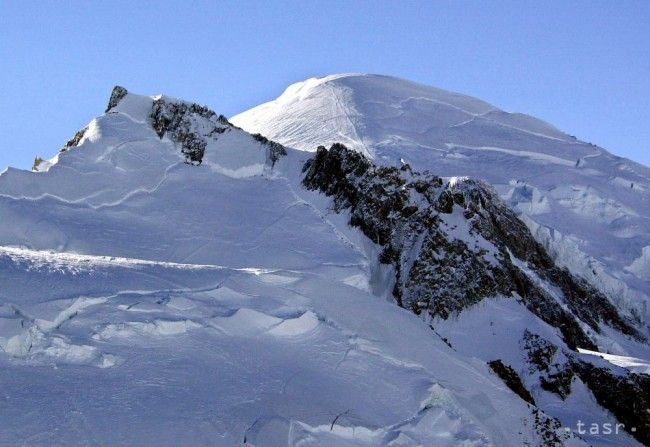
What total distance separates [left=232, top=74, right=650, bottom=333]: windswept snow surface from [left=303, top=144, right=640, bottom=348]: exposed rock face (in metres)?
4.54

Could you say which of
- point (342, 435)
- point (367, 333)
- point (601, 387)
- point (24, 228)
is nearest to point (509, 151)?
point (601, 387)

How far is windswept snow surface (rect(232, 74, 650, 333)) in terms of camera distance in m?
Result: 43.4

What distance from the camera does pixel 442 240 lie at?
2984 cm

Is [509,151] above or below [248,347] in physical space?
above

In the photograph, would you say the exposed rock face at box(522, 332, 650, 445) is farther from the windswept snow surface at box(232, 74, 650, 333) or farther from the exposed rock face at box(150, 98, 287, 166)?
the exposed rock face at box(150, 98, 287, 166)

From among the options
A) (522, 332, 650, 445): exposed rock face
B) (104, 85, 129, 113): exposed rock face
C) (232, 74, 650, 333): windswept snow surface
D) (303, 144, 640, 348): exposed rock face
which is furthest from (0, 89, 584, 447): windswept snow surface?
(232, 74, 650, 333): windswept snow surface

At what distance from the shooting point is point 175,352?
1387 centimetres

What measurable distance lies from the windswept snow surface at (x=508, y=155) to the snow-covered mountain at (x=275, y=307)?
310 centimetres

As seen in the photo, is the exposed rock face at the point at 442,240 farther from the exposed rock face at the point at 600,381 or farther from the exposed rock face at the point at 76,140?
the exposed rock face at the point at 76,140

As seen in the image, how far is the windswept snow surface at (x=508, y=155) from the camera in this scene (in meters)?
43.4

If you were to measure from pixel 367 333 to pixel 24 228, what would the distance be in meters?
13.7


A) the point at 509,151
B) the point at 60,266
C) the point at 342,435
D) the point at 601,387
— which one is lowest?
the point at 601,387

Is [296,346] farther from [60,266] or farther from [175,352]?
[60,266]

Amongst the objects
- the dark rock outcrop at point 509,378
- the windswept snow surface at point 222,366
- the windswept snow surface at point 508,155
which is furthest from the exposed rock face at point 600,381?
the windswept snow surface at point 508,155
